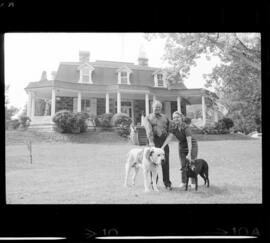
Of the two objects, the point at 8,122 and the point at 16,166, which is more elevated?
the point at 8,122

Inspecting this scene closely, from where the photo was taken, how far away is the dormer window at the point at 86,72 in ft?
12.3

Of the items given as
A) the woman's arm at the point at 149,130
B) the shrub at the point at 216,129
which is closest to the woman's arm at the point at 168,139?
the woman's arm at the point at 149,130

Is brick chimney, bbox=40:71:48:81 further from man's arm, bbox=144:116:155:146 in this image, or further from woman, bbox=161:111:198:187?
woman, bbox=161:111:198:187

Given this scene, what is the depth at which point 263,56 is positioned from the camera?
355 cm

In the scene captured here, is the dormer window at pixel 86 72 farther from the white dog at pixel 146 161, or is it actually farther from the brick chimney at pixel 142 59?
the white dog at pixel 146 161

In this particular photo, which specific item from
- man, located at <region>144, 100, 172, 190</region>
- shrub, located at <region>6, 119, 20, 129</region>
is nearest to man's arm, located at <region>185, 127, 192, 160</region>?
man, located at <region>144, 100, 172, 190</region>

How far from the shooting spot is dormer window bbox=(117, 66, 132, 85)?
371cm

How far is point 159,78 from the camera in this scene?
3746mm

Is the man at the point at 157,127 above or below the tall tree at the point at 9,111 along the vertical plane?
below

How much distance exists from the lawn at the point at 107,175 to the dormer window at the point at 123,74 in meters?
0.82
